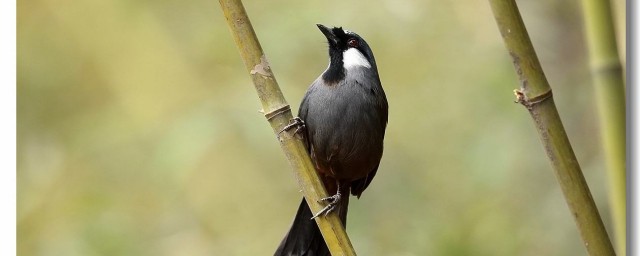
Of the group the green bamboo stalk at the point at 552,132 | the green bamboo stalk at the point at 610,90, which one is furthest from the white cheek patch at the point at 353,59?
the green bamboo stalk at the point at 552,132

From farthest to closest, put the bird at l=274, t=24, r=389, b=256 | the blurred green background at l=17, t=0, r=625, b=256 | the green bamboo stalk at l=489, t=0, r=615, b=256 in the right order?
1. the blurred green background at l=17, t=0, r=625, b=256
2. the bird at l=274, t=24, r=389, b=256
3. the green bamboo stalk at l=489, t=0, r=615, b=256

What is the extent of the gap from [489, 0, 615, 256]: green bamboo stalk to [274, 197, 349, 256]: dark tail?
2.57 feet

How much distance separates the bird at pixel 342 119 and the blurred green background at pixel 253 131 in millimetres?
214

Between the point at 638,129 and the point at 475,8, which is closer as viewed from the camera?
the point at 638,129

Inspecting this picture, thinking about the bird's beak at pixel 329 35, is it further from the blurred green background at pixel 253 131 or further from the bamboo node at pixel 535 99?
the bamboo node at pixel 535 99

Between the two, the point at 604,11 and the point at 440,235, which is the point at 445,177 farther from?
the point at 604,11

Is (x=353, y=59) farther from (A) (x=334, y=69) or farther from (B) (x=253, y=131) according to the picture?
(B) (x=253, y=131)

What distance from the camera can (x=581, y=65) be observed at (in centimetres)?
213

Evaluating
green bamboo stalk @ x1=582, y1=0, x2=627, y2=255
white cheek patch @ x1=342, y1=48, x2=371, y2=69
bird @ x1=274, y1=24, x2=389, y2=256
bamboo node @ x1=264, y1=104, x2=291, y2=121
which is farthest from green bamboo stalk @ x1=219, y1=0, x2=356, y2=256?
green bamboo stalk @ x1=582, y1=0, x2=627, y2=255

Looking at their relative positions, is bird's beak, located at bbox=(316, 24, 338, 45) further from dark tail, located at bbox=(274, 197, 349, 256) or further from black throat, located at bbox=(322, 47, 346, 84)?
dark tail, located at bbox=(274, 197, 349, 256)

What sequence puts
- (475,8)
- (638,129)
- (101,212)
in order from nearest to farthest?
(638,129) → (475,8) → (101,212)

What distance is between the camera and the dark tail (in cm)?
204

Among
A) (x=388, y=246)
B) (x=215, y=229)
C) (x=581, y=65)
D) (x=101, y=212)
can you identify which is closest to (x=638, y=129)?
(x=581, y=65)

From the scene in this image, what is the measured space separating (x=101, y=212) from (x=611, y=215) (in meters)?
1.48
